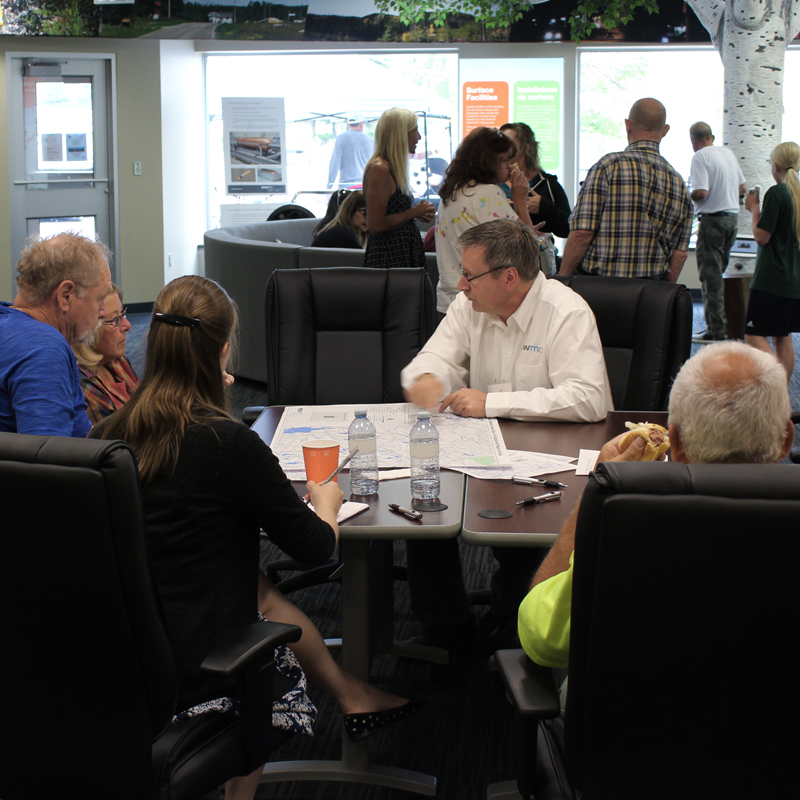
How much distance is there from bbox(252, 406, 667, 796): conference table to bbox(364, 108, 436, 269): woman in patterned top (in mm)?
1650

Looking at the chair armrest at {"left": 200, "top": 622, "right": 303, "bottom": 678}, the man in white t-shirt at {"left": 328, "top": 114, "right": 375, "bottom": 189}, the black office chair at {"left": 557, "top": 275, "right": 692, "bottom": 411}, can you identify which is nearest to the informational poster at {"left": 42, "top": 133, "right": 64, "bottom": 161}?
the man in white t-shirt at {"left": 328, "top": 114, "right": 375, "bottom": 189}

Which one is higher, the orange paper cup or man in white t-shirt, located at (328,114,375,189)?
man in white t-shirt, located at (328,114,375,189)

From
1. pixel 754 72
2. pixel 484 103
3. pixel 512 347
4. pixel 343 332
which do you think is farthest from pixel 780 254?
pixel 484 103

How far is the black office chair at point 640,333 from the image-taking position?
2607 millimetres

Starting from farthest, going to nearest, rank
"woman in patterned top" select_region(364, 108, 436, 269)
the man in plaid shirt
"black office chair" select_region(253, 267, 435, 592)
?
1. "woman in patterned top" select_region(364, 108, 436, 269)
2. the man in plaid shirt
3. "black office chair" select_region(253, 267, 435, 592)

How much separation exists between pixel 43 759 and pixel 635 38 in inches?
348

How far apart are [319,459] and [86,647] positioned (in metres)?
0.71

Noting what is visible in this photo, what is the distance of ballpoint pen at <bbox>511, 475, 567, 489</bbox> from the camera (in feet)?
5.84

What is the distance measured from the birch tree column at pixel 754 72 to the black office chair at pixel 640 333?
15.2ft

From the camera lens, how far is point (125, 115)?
7945 millimetres

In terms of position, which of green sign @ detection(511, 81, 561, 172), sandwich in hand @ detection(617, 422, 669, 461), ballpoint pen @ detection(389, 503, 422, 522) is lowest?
ballpoint pen @ detection(389, 503, 422, 522)

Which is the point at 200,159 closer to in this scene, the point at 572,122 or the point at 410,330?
the point at 572,122

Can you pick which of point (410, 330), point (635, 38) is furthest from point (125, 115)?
point (410, 330)

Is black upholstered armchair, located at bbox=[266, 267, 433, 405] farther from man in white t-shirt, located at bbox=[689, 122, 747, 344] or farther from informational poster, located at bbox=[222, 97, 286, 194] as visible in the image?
informational poster, located at bbox=[222, 97, 286, 194]
